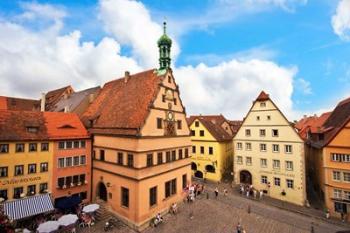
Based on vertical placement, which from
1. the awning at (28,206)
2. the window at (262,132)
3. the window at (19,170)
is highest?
the window at (262,132)

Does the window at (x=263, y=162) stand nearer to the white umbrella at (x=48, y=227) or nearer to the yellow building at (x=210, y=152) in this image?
the yellow building at (x=210, y=152)

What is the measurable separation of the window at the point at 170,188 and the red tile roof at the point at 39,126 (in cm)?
1227

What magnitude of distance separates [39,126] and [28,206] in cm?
888

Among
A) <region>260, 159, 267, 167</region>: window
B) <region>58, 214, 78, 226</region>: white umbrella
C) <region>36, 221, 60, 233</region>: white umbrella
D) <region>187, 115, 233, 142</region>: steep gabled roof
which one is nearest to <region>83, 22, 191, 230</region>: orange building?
<region>58, 214, 78, 226</region>: white umbrella

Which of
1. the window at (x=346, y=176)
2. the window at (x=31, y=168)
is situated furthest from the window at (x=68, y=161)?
the window at (x=346, y=176)

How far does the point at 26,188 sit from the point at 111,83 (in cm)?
1826

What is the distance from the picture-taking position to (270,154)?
121 ft

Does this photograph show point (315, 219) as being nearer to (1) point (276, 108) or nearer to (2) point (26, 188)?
(1) point (276, 108)

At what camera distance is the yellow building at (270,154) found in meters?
34.2

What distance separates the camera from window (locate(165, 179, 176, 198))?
2805cm

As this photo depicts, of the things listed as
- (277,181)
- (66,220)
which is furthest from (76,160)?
(277,181)

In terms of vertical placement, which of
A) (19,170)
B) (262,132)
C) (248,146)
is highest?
(262,132)

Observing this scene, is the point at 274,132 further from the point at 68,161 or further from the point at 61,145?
the point at 61,145

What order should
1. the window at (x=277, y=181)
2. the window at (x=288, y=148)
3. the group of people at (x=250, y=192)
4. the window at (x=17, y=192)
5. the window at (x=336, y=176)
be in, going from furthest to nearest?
1. the window at (x=277, y=181)
2. the group of people at (x=250, y=192)
3. the window at (x=288, y=148)
4. the window at (x=336, y=176)
5. the window at (x=17, y=192)
